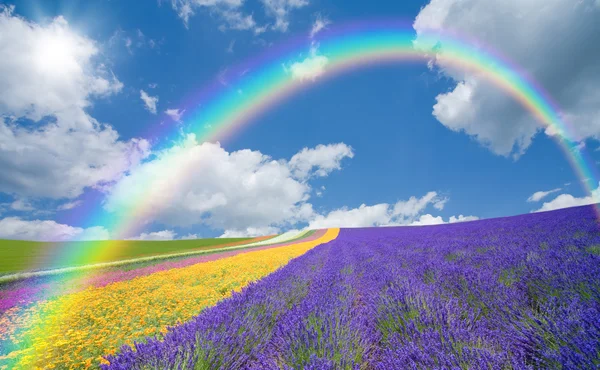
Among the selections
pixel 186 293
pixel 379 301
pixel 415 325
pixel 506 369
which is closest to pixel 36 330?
pixel 186 293

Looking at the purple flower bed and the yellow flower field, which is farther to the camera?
the yellow flower field

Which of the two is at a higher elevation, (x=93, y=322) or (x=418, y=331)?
(x=418, y=331)

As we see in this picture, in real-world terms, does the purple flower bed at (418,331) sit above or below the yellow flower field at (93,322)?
above

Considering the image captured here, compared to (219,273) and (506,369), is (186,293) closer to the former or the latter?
(219,273)

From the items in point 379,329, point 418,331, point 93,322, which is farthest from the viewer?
point 93,322

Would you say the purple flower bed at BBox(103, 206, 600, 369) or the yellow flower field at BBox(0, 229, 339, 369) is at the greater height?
the purple flower bed at BBox(103, 206, 600, 369)

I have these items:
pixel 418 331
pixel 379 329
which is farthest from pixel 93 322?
pixel 418 331

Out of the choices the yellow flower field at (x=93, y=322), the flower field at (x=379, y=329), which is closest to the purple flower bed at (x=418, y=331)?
the flower field at (x=379, y=329)

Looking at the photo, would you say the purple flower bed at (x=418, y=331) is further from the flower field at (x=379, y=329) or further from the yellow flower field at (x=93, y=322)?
the yellow flower field at (x=93, y=322)

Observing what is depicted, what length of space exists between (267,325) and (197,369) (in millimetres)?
1088

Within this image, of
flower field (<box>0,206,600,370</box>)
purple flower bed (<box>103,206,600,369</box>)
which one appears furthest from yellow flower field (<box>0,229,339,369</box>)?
purple flower bed (<box>103,206,600,369</box>)

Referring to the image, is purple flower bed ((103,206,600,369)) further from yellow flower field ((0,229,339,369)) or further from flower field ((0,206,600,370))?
yellow flower field ((0,229,339,369))

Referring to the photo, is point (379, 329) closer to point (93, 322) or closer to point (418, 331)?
point (418, 331)

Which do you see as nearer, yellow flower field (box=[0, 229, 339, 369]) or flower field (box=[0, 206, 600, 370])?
flower field (box=[0, 206, 600, 370])
